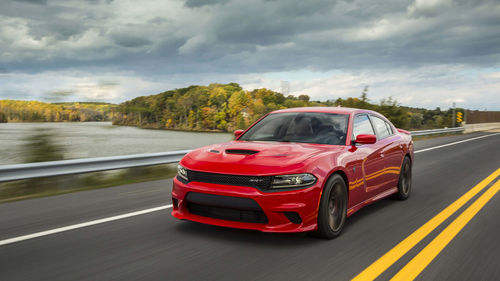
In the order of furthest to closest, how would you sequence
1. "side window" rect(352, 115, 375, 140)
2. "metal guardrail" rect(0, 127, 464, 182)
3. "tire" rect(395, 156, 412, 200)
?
"metal guardrail" rect(0, 127, 464, 182) → "tire" rect(395, 156, 412, 200) → "side window" rect(352, 115, 375, 140)

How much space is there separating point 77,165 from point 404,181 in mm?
6015

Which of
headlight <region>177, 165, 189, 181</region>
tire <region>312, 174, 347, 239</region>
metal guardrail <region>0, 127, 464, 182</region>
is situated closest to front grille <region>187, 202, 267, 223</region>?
headlight <region>177, 165, 189, 181</region>

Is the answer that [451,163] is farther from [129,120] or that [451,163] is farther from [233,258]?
[233,258]

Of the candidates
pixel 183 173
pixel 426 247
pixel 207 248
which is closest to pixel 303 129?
pixel 183 173

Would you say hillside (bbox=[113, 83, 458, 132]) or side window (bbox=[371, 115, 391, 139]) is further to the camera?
hillside (bbox=[113, 83, 458, 132])

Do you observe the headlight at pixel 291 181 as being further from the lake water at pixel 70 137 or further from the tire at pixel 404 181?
the lake water at pixel 70 137

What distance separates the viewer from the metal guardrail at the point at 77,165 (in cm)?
735

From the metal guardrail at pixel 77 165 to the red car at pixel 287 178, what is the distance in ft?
13.1

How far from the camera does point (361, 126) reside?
6031 mm

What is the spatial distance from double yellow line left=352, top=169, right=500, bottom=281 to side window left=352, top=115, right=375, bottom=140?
1.44 meters

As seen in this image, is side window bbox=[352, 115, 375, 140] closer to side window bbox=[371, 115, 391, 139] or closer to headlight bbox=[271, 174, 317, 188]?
side window bbox=[371, 115, 391, 139]

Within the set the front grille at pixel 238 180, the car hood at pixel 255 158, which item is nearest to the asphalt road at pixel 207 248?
the front grille at pixel 238 180

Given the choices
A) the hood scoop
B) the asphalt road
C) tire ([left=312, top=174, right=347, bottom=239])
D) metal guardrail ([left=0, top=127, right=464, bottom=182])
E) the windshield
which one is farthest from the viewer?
metal guardrail ([left=0, top=127, right=464, bottom=182])

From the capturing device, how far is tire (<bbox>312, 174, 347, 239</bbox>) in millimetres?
4527
